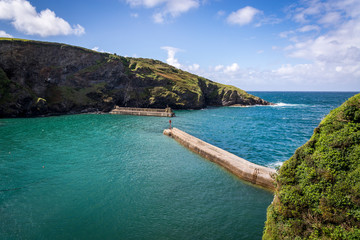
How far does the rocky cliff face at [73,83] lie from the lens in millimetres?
70375

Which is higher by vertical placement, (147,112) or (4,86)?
(4,86)

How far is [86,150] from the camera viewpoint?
98.8 ft

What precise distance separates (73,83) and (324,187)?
102152mm

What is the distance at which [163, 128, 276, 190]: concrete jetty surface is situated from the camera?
1955cm

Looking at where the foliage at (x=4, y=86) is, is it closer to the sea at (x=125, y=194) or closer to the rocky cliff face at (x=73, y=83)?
the rocky cliff face at (x=73, y=83)

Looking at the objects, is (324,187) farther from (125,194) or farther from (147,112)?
(147,112)

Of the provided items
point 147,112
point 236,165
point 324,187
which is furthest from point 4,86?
point 324,187

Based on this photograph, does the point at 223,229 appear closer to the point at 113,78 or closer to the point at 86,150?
the point at 86,150

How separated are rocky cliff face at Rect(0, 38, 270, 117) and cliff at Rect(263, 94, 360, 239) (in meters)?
83.6

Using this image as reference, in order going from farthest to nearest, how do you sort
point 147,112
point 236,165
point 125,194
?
point 147,112 → point 236,165 → point 125,194

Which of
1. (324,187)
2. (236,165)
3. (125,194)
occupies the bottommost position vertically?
(125,194)

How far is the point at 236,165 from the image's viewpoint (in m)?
22.6

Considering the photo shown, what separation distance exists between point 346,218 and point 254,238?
5.94 meters

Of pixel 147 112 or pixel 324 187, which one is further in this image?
pixel 147 112
